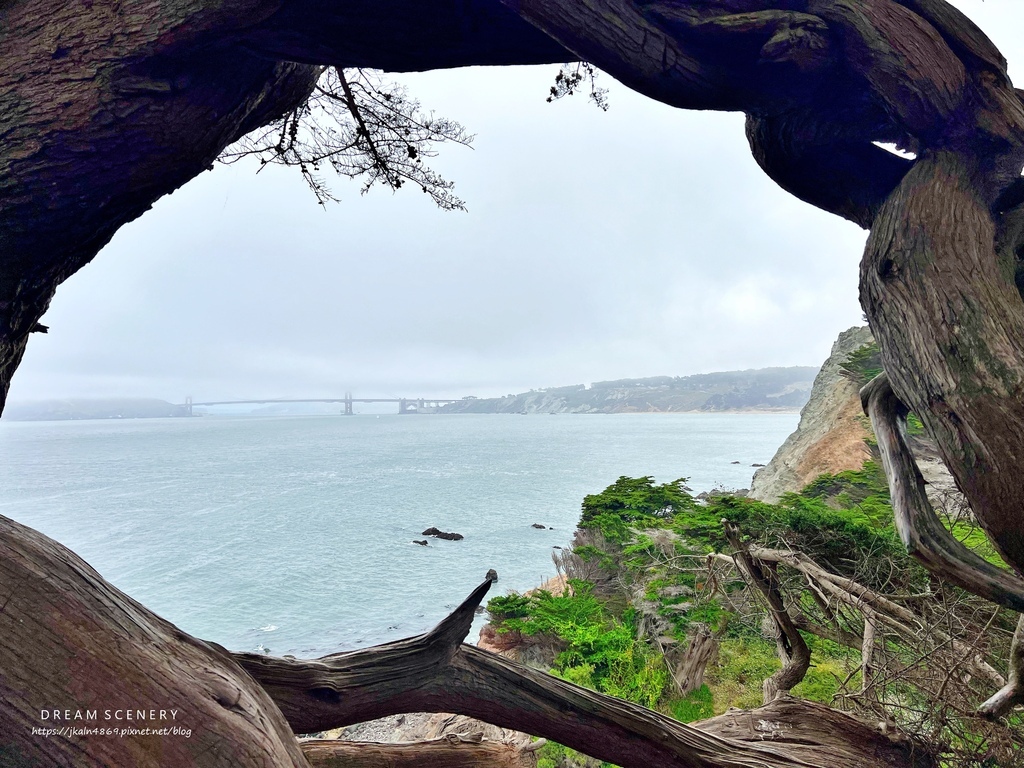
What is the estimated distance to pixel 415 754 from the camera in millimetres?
2990

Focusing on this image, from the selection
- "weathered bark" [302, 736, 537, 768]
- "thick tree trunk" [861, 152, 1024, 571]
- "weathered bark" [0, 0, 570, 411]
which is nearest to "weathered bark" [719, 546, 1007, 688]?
"thick tree trunk" [861, 152, 1024, 571]

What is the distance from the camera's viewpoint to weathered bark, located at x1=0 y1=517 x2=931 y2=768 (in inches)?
47.4

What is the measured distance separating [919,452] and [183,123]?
900cm

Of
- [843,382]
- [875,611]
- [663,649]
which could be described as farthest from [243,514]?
[875,611]

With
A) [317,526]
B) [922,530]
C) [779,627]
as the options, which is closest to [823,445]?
[779,627]

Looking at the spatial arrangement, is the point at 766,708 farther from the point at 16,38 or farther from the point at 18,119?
the point at 16,38

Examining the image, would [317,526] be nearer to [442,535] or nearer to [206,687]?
[442,535]

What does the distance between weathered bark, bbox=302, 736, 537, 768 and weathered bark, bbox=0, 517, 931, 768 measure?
843mm

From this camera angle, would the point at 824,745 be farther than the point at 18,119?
Yes

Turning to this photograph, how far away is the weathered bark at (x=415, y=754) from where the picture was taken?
2766 millimetres

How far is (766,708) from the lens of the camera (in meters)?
2.81

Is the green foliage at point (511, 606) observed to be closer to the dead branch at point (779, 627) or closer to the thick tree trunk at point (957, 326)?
the dead branch at point (779, 627)

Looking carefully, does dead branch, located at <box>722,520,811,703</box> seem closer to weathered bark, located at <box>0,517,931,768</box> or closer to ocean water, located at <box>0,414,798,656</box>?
weathered bark, located at <box>0,517,931,768</box>

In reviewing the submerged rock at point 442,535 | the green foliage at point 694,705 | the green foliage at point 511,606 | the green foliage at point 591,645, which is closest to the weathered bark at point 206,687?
the green foliage at point 694,705
